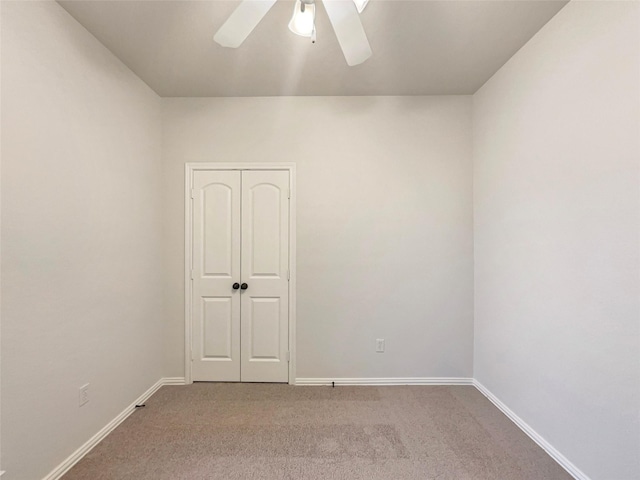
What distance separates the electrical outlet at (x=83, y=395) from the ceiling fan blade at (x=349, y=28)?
2.56 meters

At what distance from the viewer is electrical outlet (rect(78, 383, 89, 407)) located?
1890 mm

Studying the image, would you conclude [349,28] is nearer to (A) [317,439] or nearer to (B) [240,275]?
(B) [240,275]

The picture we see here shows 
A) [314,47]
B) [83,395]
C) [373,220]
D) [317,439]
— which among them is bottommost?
[317,439]

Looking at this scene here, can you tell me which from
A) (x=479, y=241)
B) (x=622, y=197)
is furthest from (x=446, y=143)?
(x=622, y=197)

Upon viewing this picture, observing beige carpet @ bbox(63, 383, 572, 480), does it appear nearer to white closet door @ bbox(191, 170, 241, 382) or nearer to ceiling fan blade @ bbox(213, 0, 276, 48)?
white closet door @ bbox(191, 170, 241, 382)

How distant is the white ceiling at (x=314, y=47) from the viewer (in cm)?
177

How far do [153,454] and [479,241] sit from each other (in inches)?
118

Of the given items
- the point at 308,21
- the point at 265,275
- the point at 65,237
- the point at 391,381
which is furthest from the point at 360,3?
the point at 391,381

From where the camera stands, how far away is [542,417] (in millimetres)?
1972

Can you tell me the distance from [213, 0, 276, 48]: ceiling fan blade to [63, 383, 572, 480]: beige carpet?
238 centimetres

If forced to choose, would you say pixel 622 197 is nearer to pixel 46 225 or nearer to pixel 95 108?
pixel 46 225

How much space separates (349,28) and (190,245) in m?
2.26

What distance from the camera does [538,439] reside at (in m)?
1.99

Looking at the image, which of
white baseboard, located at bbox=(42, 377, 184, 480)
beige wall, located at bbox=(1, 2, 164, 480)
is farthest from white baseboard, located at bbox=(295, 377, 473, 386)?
beige wall, located at bbox=(1, 2, 164, 480)
